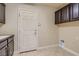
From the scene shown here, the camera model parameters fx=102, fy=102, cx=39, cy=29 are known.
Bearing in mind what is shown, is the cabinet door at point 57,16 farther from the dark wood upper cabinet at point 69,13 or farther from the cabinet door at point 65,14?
the cabinet door at point 65,14

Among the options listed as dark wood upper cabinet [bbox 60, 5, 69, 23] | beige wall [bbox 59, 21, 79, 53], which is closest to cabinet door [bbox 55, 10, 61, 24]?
dark wood upper cabinet [bbox 60, 5, 69, 23]

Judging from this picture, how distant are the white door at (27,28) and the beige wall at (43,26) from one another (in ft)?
0.47

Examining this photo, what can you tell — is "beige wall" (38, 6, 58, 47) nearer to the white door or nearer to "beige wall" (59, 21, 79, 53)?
the white door

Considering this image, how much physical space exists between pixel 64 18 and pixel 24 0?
2.46 meters

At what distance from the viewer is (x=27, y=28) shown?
291 cm

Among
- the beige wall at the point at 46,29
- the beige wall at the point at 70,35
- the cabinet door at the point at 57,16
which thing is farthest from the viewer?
the cabinet door at the point at 57,16

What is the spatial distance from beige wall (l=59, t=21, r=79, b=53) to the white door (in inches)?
34.7

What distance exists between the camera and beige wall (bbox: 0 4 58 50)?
2836mm

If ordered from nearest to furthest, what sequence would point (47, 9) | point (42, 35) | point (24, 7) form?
1. point (24, 7)
2. point (47, 9)
3. point (42, 35)

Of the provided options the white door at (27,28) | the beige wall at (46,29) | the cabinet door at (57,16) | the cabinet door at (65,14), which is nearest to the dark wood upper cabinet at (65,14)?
the cabinet door at (65,14)

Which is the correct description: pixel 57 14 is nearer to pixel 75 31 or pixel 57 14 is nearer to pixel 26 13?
pixel 75 31

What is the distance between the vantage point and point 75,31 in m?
2.84

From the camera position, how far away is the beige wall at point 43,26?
9.30 feet

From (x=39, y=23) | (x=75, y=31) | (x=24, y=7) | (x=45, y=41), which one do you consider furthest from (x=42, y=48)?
(x=24, y=7)
